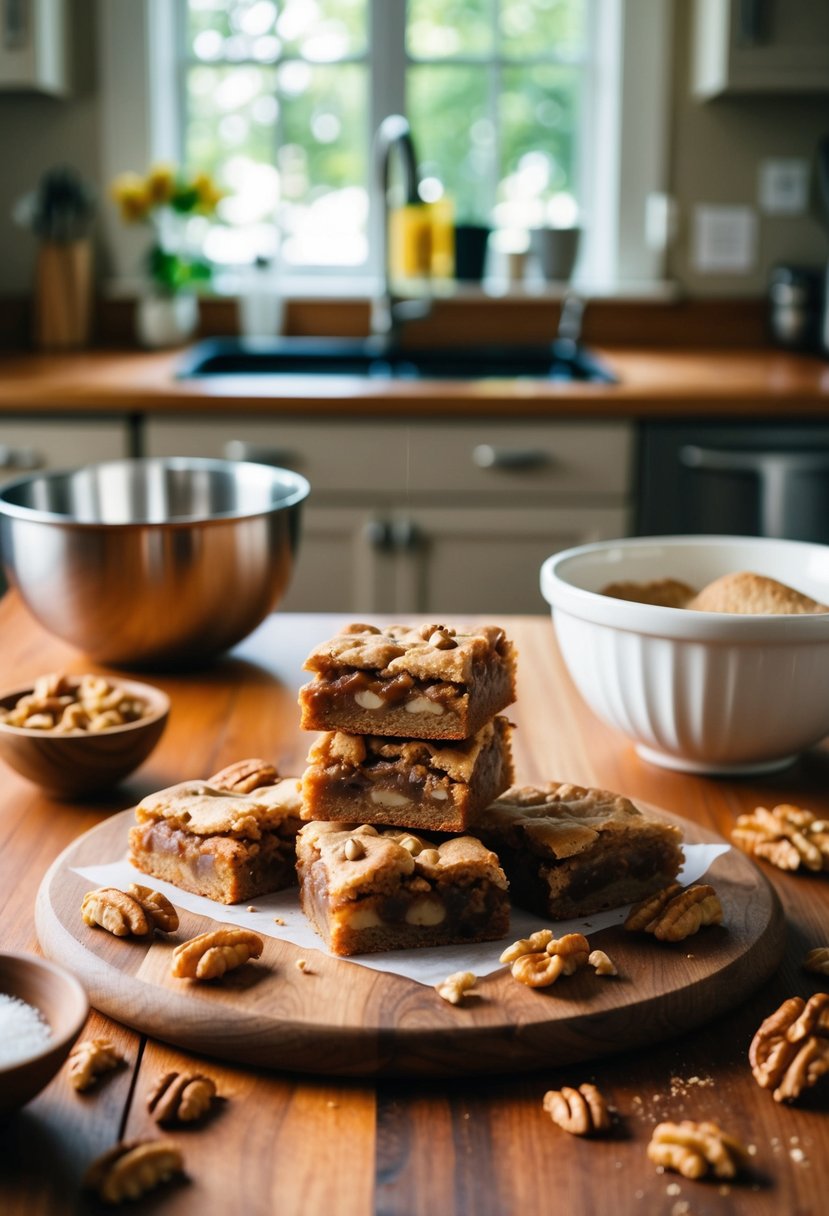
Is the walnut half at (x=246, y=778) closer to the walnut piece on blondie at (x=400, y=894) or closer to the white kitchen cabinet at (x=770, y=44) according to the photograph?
the walnut piece on blondie at (x=400, y=894)

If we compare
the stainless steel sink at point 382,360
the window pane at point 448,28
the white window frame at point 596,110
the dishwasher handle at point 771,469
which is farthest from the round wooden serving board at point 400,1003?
the window pane at point 448,28

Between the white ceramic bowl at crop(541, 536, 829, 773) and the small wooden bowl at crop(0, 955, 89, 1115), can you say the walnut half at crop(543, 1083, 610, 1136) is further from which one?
the white ceramic bowl at crop(541, 536, 829, 773)

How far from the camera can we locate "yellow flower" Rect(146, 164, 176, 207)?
3.36m

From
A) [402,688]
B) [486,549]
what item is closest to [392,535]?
[486,549]

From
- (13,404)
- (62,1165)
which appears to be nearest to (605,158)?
(13,404)

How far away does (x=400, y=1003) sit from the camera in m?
0.80

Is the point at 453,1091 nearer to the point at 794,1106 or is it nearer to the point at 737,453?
the point at 794,1106

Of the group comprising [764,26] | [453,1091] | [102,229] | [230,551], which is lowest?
[453,1091]

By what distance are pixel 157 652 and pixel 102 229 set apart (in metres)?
2.47

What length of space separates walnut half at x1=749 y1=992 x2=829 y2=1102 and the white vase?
115 inches

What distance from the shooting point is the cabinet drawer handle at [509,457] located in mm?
2764

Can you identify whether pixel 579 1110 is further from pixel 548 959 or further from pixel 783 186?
pixel 783 186

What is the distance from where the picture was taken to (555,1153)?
693mm

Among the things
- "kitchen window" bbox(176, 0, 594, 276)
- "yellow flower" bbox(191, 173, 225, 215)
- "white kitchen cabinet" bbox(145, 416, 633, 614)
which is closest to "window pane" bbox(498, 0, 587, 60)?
"kitchen window" bbox(176, 0, 594, 276)
